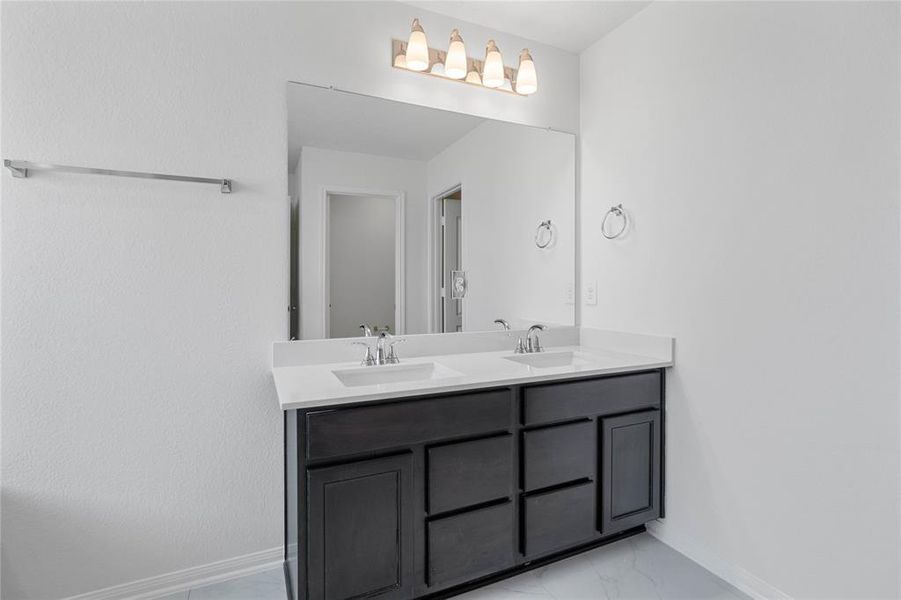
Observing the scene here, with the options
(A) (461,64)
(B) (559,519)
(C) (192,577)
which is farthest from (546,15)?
(C) (192,577)

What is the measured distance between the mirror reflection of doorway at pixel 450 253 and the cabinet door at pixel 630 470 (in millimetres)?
821

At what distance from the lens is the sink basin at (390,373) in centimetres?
180

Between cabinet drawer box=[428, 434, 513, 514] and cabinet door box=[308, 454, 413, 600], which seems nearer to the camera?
cabinet door box=[308, 454, 413, 600]

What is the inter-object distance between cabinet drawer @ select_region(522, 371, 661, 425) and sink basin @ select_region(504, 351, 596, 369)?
8.4 inches

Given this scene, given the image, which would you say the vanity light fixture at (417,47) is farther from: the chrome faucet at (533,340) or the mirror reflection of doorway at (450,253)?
the chrome faucet at (533,340)

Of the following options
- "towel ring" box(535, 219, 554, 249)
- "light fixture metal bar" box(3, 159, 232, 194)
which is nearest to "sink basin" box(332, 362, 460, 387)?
"light fixture metal bar" box(3, 159, 232, 194)

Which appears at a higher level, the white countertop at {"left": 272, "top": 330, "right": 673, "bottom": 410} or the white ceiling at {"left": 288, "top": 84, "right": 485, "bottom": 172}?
the white ceiling at {"left": 288, "top": 84, "right": 485, "bottom": 172}

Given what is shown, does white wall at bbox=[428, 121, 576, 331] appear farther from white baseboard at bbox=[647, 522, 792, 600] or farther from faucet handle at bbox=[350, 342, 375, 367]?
white baseboard at bbox=[647, 522, 792, 600]

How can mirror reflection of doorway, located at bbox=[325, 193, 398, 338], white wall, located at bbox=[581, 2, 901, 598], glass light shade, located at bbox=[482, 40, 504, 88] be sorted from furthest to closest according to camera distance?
glass light shade, located at bbox=[482, 40, 504, 88]
mirror reflection of doorway, located at bbox=[325, 193, 398, 338]
white wall, located at bbox=[581, 2, 901, 598]

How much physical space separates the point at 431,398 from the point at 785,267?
1298 mm

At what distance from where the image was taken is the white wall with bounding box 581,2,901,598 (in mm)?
1370

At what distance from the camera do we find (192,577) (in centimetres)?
173

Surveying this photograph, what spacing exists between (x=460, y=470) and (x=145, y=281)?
1.31 meters

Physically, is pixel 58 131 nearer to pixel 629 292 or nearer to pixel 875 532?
pixel 629 292
